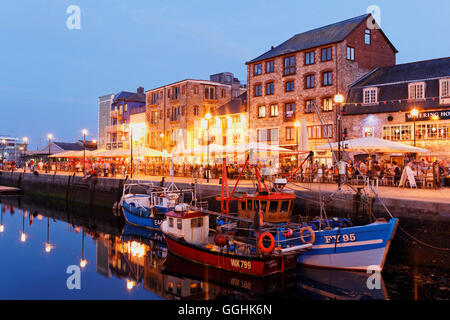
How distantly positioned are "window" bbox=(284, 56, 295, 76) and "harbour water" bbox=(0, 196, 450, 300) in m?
24.9

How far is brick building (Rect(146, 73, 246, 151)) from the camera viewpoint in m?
53.1

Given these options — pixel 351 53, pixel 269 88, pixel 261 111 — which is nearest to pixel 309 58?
pixel 351 53

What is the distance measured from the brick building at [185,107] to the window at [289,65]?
1275 centimetres

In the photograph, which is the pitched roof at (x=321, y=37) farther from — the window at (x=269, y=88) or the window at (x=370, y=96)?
the window at (x=370, y=96)

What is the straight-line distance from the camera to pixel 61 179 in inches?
1665

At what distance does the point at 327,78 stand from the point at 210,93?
66.5 ft

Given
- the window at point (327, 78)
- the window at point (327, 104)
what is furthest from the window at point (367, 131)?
the window at point (327, 78)

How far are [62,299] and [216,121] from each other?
38.2m

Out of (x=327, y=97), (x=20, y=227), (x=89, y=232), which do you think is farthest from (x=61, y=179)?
(x=327, y=97)

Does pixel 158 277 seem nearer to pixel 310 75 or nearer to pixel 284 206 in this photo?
pixel 284 206

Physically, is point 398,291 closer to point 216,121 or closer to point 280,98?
point 280,98

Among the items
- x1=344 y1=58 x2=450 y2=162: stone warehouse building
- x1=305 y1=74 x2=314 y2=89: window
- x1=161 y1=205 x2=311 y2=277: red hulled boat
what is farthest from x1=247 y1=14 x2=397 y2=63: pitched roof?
x1=161 y1=205 x2=311 y2=277: red hulled boat
